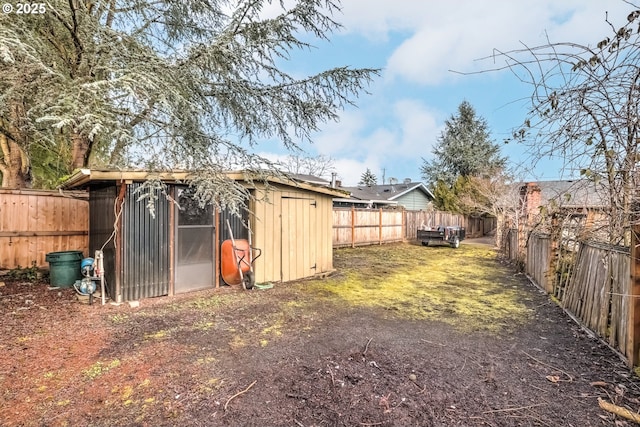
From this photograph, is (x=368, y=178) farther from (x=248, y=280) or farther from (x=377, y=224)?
(x=248, y=280)

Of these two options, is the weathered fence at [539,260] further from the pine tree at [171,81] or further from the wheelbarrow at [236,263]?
the wheelbarrow at [236,263]

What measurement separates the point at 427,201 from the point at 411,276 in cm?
1960

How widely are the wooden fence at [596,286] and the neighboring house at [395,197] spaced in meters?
14.0

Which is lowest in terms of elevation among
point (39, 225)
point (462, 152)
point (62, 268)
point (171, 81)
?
point (62, 268)

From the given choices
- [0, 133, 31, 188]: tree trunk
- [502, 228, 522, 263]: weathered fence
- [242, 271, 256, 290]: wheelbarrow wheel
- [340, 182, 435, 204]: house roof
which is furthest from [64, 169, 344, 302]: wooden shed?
[340, 182, 435, 204]: house roof

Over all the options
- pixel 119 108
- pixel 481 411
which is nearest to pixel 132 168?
pixel 119 108

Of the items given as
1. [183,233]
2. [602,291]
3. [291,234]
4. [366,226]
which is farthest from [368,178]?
→ [602,291]

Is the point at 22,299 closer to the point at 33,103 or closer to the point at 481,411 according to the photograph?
the point at 33,103

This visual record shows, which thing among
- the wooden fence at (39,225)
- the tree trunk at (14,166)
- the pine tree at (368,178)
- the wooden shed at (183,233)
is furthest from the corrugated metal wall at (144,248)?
the pine tree at (368,178)

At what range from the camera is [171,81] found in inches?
155

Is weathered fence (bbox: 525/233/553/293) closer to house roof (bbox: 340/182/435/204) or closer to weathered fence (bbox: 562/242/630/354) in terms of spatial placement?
weathered fence (bbox: 562/242/630/354)

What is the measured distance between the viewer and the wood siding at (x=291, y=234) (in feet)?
20.9

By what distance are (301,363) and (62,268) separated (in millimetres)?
5336

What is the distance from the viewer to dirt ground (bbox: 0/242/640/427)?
2.36m
